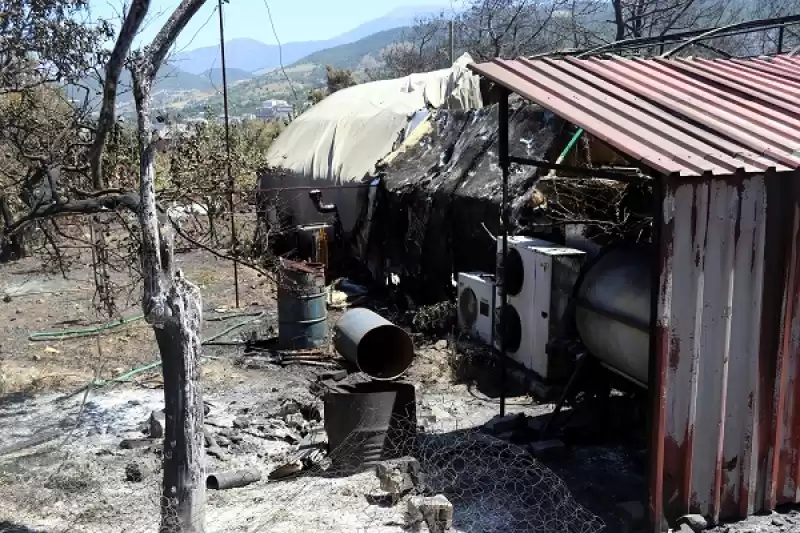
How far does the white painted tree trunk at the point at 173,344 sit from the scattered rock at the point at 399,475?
1.48 m

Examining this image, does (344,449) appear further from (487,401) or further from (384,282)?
(384,282)

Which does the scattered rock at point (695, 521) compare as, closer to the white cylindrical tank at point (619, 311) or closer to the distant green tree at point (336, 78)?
the white cylindrical tank at point (619, 311)

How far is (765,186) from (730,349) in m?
1.16

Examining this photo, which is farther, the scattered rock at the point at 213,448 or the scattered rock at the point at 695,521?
the scattered rock at the point at 213,448

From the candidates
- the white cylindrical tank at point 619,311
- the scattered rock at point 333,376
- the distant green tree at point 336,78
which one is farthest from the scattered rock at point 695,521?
the distant green tree at point 336,78

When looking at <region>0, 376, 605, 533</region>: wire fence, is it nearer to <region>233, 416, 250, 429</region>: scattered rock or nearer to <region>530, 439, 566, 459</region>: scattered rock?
<region>233, 416, 250, 429</region>: scattered rock

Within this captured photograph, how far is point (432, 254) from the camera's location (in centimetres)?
1180

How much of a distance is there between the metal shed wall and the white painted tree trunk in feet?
10.2

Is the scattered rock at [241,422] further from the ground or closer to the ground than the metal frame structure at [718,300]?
closer to the ground

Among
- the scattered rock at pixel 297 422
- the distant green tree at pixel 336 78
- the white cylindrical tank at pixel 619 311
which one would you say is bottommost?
the scattered rock at pixel 297 422

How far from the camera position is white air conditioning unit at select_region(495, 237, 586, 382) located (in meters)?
7.87

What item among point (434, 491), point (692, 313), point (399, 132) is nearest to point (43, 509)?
point (434, 491)

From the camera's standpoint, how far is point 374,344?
9.65 meters

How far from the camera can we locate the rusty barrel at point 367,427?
655 cm
